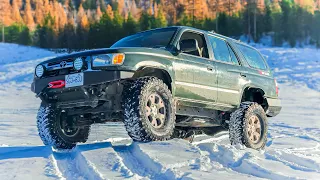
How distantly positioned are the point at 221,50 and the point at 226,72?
46 cm

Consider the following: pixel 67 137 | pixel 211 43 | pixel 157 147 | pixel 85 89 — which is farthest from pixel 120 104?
pixel 211 43

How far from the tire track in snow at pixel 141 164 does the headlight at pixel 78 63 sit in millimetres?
1116

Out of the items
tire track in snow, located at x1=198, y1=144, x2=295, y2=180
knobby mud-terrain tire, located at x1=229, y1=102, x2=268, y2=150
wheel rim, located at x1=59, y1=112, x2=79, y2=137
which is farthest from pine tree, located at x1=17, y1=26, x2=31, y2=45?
tire track in snow, located at x1=198, y1=144, x2=295, y2=180

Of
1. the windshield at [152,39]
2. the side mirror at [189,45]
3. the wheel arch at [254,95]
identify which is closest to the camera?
the side mirror at [189,45]

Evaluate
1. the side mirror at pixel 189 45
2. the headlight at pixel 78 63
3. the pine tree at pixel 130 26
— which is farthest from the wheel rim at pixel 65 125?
the pine tree at pixel 130 26

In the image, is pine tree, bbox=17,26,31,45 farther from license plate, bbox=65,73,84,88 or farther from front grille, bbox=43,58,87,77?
license plate, bbox=65,73,84,88

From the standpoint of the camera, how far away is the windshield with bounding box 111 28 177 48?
20.2 ft

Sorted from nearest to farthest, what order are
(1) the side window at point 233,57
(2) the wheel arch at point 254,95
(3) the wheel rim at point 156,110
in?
(3) the wheel rim at point 156,110
(1) the side window at point 233,57
(2) the wheel arch at point 254,95

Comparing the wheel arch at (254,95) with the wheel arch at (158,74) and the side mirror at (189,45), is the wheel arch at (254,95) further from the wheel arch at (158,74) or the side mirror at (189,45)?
the wheel arch at (158,74)

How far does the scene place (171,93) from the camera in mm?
5559

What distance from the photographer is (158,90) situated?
205 inches

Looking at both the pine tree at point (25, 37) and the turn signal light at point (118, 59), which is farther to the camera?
the pine tree at point (25, 37)

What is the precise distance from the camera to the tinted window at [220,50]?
265 inches

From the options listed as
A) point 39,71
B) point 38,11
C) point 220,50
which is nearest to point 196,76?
point 220,50
